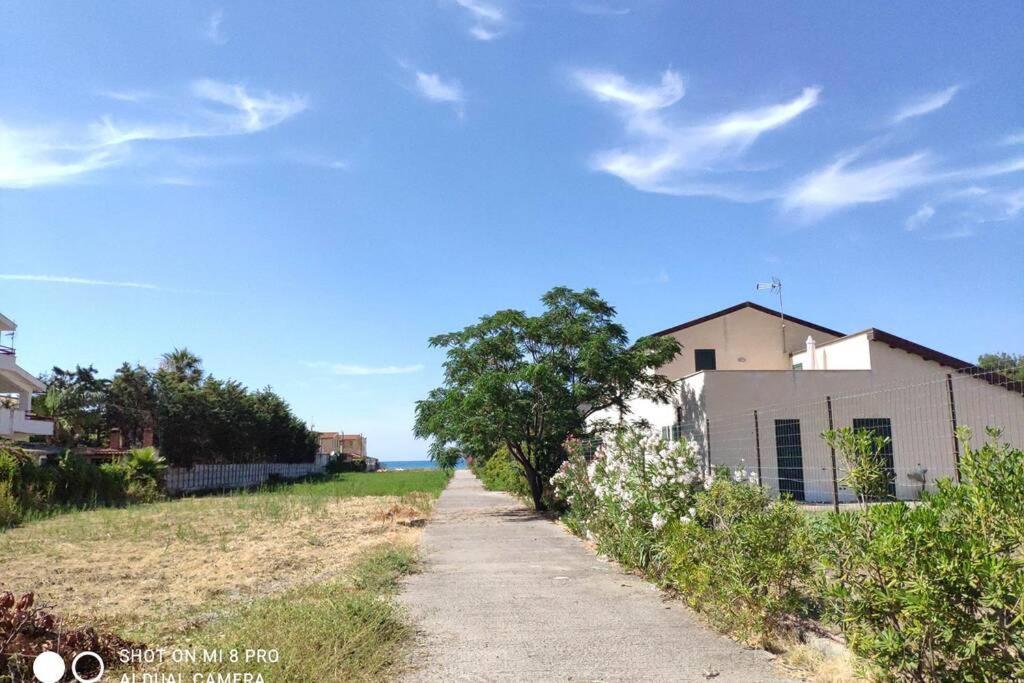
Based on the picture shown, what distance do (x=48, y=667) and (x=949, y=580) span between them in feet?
19.7

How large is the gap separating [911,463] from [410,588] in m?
16.4

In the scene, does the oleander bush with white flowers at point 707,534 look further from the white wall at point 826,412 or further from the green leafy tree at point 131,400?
the green leafy tree at point 131,400

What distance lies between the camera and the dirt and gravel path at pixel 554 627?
5.57 metres

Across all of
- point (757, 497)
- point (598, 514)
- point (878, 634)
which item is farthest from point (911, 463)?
point (878, 634)

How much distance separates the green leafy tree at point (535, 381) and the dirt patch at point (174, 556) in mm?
2989

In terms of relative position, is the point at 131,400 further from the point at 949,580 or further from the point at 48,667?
the point at 949,580

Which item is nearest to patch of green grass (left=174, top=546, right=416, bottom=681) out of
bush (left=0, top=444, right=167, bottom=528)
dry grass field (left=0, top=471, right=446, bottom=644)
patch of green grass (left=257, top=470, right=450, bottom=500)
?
dry grass field (left=0, top=471, right=446, bottom=644)

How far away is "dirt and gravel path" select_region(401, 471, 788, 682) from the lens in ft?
18.3

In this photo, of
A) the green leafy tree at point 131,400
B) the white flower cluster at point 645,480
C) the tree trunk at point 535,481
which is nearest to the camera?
the white flower cluster at point 645,480

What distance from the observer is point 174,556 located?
12977mm

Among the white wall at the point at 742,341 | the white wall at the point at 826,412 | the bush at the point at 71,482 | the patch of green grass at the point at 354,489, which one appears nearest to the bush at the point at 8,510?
the bush at the point at 71,482

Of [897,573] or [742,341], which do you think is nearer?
[897,573]

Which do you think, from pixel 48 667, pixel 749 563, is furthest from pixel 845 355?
pixel 48 667

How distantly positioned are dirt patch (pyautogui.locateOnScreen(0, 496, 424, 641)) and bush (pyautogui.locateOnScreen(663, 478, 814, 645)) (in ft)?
16.5
